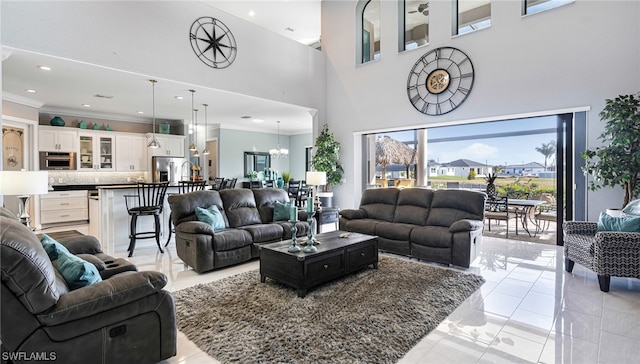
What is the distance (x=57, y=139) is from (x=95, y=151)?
78 centimetres

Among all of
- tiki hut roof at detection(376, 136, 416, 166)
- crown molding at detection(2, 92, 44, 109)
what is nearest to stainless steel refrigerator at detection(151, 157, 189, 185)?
crown molding at detection(2, 92, 44, 109)

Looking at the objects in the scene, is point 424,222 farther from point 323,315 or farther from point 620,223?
point 323,315

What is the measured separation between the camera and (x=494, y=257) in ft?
15.2

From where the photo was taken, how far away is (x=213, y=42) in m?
5.63

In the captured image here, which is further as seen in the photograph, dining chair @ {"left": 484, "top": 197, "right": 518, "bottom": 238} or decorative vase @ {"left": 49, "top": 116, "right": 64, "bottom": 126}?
decorative vase @ {"left": 49, "top": 116, "right": 64, "bottom": 126}

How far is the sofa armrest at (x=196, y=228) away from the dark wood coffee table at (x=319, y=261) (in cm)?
88

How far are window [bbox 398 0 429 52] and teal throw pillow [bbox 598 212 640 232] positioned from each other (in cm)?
456

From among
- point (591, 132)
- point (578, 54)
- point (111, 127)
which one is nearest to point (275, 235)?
point (591, 132)

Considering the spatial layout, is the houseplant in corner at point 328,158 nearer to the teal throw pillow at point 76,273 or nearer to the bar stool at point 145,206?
the bar stool at point 145,206

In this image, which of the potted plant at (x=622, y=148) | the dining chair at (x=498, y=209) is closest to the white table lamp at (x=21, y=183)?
the potted plant at (x=622, y=148)

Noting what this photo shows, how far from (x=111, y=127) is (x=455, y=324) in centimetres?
914

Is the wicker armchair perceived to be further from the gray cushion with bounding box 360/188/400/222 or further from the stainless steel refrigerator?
the stainless steel refrigerator

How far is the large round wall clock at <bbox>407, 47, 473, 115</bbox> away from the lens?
5.86m

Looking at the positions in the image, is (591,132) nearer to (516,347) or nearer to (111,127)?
(516,347)
